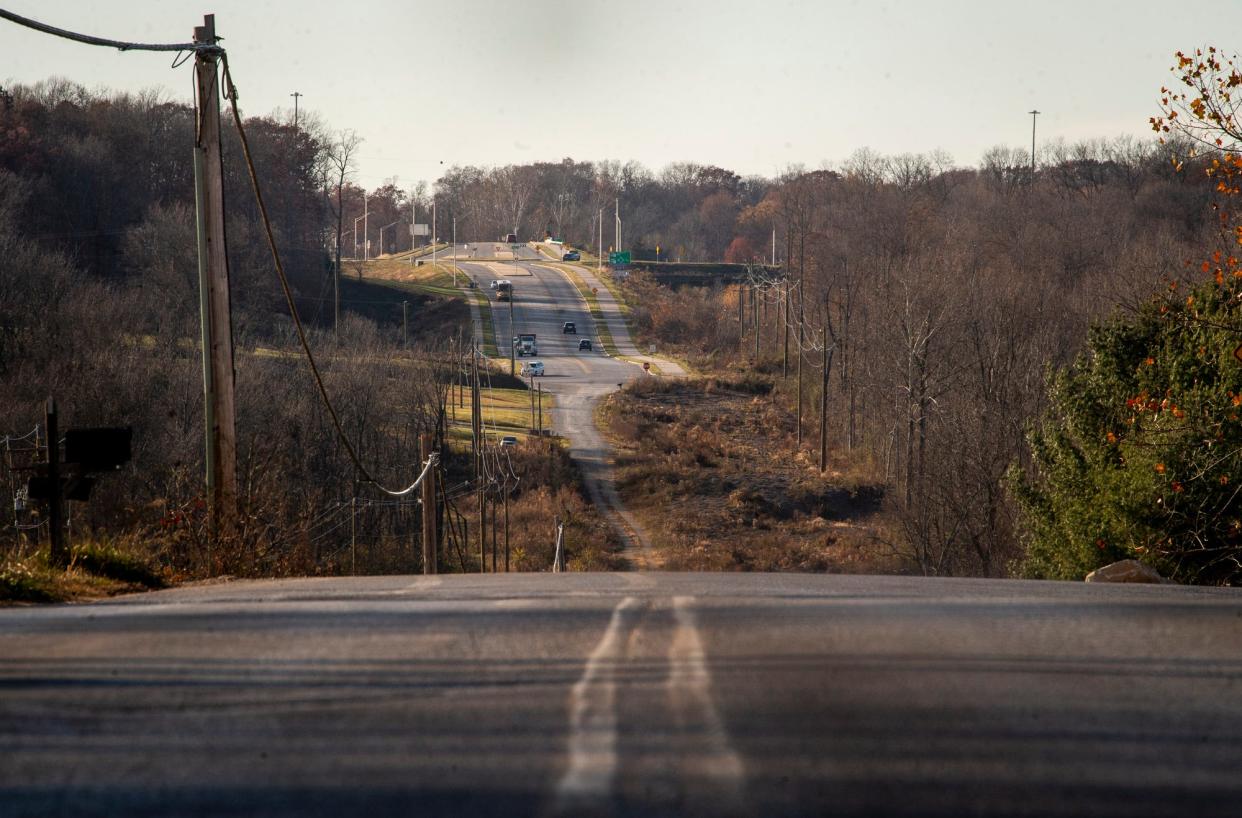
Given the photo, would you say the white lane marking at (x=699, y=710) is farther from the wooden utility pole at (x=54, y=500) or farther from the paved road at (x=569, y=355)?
the paved road at (x=569, y=355)

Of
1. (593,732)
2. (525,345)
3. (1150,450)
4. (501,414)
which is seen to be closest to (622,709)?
(593,732)

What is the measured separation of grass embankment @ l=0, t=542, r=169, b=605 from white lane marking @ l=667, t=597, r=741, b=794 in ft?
17.5

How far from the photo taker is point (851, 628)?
7.33 metres

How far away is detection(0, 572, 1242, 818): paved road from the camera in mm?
4566

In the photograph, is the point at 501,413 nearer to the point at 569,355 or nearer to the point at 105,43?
the point at 569,355

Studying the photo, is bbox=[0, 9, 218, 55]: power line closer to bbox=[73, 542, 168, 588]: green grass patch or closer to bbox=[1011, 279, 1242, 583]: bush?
bbox=[73, 542, 168, 588]: green grass patch

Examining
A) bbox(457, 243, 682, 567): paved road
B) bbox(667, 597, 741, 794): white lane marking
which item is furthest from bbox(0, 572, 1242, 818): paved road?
bbox(457, 243, 682, 567): paved road

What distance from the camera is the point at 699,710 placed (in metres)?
5.48

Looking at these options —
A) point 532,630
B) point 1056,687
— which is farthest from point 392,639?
point 1056,687

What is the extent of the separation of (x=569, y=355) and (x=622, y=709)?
8712 centimetres

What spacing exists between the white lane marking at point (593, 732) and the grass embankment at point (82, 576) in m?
5.20

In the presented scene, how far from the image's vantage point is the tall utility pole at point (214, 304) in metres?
13.4

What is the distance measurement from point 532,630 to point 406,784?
8.24 ft

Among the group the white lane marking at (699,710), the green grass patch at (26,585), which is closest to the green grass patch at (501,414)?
the green grass patch at (26,585)
